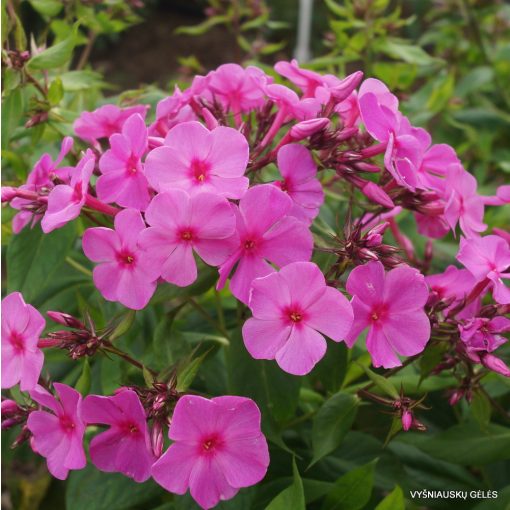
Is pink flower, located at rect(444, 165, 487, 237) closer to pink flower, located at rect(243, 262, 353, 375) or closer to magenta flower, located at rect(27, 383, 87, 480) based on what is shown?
pink flower, located at rect(243, 262, 353, 375)

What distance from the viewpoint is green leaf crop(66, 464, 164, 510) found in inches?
37.6

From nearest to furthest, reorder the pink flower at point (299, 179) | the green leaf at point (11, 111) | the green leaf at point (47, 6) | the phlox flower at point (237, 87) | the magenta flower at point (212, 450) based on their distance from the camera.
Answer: the magenta flower at point (212, 450) → the pink flower at point (299, 179) → the phlox flower at point (237, 87) → the green leaf at point (11, 111) → the green leaf at point (47, 6)

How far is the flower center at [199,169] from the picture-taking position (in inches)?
29.5

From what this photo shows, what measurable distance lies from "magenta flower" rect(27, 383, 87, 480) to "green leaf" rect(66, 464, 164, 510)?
0.60ft

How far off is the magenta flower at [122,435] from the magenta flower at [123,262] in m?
0.10

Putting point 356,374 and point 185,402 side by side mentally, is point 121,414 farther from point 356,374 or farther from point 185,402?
point 356,374

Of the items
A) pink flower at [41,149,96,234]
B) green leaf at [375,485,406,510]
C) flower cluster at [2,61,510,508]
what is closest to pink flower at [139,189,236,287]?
flower cluster at [2,61,510,508]

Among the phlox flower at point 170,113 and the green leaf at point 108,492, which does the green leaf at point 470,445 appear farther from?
the phlox flower at point 170,113

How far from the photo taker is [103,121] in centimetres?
97

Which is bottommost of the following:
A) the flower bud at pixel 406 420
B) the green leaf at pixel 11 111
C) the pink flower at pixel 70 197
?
the flower bud at pixel 406 420

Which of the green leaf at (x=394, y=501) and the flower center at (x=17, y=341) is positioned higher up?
the flower center at (x=17, y=341)

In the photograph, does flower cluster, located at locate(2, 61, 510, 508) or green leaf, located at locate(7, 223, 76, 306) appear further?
green leaf, located at locate(7, 223, 76, 306)

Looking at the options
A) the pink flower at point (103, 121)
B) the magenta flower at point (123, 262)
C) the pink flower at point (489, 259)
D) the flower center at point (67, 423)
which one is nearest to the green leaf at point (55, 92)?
the pink flower at point (103, 121)

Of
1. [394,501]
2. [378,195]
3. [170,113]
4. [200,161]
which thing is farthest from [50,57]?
[394,501]
